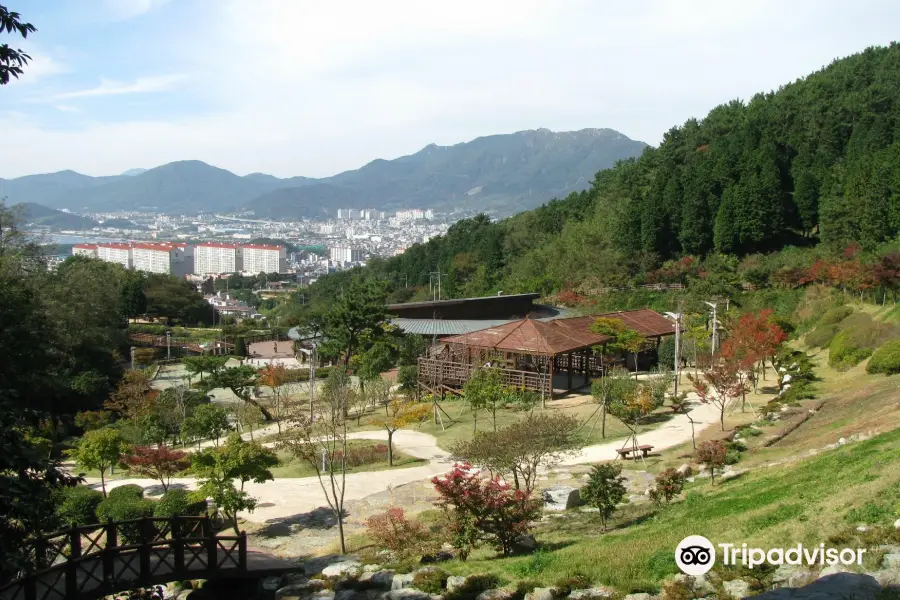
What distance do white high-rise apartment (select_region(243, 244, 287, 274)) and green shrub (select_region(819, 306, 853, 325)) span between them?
13808 centimetres

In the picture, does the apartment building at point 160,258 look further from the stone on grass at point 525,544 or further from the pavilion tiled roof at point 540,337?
the stone on grass at point 525,544

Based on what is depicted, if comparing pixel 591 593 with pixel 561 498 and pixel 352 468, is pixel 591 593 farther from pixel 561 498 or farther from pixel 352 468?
pixel 352 468

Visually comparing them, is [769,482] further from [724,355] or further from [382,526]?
[724,355]

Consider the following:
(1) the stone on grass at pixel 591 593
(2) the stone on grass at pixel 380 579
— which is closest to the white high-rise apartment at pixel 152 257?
(2) the stone on grass at pixel 380 579

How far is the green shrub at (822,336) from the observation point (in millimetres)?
22297

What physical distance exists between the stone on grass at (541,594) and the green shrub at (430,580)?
110 cm

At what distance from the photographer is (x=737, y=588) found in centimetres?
637

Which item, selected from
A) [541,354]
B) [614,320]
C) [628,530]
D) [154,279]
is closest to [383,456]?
[541,354]

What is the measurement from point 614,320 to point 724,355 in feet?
20.3

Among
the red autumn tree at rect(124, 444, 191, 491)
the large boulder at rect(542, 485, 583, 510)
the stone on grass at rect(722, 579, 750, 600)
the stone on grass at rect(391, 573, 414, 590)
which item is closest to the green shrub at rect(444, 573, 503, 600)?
the stone on grass at rect(391, 573, 414, 590)

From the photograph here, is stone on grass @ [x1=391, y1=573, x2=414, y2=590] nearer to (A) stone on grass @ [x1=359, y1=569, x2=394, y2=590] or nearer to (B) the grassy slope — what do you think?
(A) stone on grass @ [x1=359, y1=569, x2=394, y2=590]

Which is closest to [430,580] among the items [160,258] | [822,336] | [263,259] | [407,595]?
[407,595]

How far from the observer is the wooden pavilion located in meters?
21.6

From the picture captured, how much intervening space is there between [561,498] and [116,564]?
6268 millimetres
